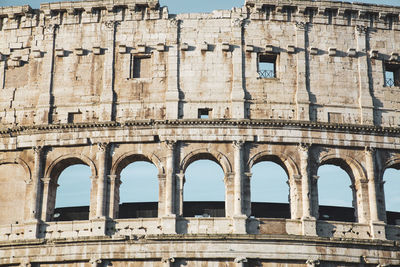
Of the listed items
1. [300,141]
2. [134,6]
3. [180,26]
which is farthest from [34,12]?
[300,141]

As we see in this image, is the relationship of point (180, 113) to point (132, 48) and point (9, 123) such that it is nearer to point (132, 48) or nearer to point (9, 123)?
point (132, 48)

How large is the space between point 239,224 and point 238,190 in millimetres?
1399

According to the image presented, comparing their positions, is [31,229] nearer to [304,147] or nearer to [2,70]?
[2,70]

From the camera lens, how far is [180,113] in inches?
1224

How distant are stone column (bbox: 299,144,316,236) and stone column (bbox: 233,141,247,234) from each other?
241 cm

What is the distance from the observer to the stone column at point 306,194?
2938cm

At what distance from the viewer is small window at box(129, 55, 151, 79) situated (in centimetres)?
3216

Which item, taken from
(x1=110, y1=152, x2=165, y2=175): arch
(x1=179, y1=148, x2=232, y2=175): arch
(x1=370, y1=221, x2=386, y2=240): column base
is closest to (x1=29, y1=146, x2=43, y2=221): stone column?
(x1=110, y1=152, x2=165, y2=175): arch

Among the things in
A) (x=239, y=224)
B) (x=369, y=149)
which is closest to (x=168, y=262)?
(x=239, y=224)

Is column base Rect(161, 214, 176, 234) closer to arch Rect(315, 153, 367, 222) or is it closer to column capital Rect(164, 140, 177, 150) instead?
column capital Rect(164, 140, 177, 150)

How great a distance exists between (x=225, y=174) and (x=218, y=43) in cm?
580

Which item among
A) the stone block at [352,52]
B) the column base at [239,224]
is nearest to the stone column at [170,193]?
the column base at [239,224]

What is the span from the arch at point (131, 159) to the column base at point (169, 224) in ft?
6.55

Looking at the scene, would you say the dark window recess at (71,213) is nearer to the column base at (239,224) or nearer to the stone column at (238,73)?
the column base at (239,224)
